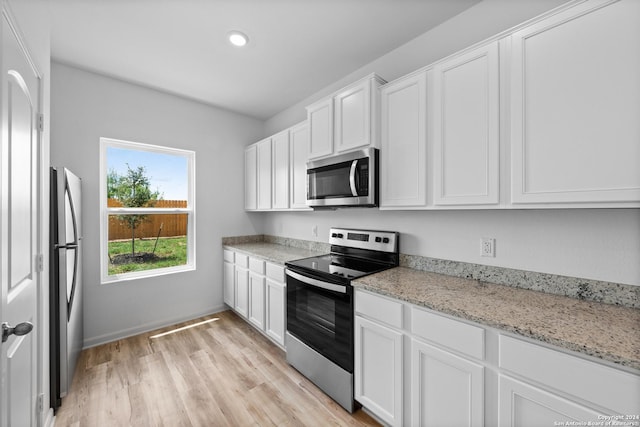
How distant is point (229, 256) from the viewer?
341cm

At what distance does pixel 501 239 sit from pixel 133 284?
3.50m

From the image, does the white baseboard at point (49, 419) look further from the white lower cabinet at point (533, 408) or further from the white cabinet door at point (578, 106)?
the white cabinet door at point (578, 106)

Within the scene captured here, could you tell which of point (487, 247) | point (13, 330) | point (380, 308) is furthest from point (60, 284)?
point (487, 247)

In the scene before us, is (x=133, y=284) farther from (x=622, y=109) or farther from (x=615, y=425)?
(x=622, y=109)

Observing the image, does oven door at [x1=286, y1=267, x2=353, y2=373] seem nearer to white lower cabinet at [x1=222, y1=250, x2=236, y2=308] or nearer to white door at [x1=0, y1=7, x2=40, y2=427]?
white lower cabinet at [x1=222, y1=250, x2=236, y2=308]

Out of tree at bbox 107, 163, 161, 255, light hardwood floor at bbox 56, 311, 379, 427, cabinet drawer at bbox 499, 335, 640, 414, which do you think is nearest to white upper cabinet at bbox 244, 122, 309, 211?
tree at bbox 107, 163, 161, 255

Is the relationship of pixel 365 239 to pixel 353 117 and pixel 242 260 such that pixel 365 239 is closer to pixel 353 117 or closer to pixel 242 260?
pixel 353 117

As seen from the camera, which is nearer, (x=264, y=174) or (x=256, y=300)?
(x=256, y=300)

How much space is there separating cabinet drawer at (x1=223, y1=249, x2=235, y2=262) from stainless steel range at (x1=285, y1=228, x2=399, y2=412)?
4.24ft

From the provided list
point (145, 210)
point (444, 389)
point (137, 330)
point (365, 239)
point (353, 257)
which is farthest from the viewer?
point (145, 210)

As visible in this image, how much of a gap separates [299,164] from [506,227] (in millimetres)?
1924

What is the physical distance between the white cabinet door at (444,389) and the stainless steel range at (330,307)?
471 mm

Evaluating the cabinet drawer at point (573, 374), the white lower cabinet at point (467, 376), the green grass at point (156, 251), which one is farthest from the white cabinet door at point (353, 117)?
the green grass at point (156, 251)

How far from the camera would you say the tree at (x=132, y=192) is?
288 centimetres
